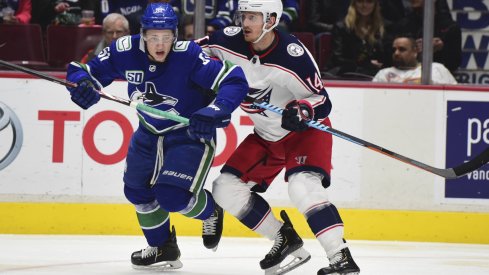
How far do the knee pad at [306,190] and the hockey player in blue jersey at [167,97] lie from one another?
370 mm

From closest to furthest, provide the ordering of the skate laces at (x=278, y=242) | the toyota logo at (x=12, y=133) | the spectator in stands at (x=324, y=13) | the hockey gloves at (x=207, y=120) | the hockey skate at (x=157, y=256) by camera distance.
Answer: the hockey gloves at (x=207, y=120) → the skate laces at (x=278, y=242) → the hockey skate at (x=157, y=256) → the toyota logo at (x=12, y=133) → the spectator in stands at (x=324, y=13)

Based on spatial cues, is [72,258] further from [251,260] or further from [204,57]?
[204,57]

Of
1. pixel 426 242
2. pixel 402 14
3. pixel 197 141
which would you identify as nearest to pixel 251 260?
pixel 197 141

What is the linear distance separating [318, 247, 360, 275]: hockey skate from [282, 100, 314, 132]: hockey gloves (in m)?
0.52

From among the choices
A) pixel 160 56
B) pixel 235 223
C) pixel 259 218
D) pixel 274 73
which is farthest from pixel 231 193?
pixel 235 223

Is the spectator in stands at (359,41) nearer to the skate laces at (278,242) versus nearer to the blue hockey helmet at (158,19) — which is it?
the skate laces at (278,242)

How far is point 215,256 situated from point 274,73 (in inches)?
45.7

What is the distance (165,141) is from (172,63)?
345 millimetres

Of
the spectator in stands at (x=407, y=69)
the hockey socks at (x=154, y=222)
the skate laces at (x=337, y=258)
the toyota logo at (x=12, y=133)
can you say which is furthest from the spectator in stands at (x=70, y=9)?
the skate laces at (x=337, y=258)

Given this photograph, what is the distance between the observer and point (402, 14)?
659 cm

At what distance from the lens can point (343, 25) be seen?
6.54 meters

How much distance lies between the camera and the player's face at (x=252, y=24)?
4682mm

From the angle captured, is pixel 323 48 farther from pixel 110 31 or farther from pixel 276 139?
pixel 276 139

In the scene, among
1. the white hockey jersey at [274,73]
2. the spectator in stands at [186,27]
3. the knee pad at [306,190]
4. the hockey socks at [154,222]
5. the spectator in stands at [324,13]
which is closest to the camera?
the knee pad at [306,190]
